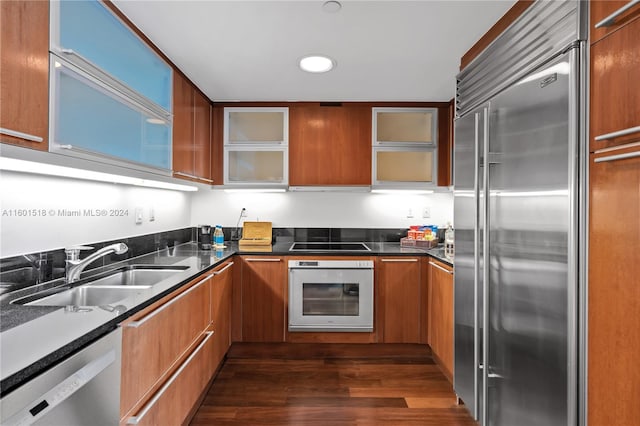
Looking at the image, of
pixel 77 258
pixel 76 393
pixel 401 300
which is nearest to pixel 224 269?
pixel 77 258

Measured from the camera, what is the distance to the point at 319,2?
1.80 metres

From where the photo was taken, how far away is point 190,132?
2926 millimetres

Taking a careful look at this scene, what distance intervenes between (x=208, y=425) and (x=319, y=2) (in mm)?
2355

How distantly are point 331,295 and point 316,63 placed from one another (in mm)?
1797

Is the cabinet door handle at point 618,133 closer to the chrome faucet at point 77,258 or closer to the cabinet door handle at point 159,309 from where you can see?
the cabinet door handle at point 159,309

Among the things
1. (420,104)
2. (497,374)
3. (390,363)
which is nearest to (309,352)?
(390,363)

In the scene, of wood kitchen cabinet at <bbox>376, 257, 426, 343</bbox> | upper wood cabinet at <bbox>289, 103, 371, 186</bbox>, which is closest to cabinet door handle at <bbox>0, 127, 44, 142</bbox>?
upper wood cabinet at <bbox>289, 103, 371, 186</bbox>

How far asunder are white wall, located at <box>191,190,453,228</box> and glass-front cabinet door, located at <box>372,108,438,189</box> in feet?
1.12

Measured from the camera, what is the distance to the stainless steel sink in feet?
5.11

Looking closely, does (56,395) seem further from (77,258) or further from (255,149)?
(255,149)

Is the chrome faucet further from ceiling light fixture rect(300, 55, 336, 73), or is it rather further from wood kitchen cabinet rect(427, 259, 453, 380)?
wood kitchen cabinet rect(427, 259, 453, 380)

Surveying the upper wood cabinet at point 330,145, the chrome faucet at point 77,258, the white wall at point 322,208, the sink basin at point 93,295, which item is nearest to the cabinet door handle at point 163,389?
the sink basin at point 93,295

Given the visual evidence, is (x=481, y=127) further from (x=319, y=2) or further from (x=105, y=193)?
(x=105, y=193)

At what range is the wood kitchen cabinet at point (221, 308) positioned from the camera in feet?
8.36
